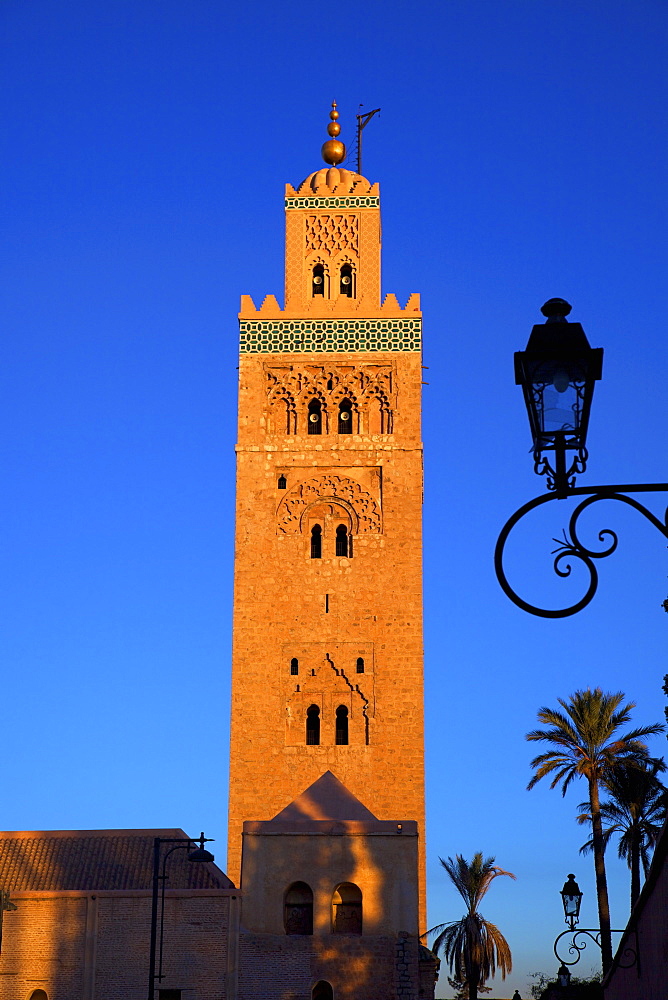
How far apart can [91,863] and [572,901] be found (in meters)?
11.1

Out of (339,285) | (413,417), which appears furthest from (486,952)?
(339,285)

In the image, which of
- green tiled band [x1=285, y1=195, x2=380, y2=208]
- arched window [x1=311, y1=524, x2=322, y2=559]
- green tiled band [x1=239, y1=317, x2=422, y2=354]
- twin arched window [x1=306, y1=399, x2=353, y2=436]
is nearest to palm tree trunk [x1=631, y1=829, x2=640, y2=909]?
arched window [x1=311, y1=524, x2=322, y2=559]

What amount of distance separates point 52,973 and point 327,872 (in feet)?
15.7

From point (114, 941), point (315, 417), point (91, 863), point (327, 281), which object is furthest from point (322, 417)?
point (114, 941)

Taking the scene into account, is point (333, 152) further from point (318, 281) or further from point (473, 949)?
point (473, 949)

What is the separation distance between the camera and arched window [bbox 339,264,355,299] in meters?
33.2

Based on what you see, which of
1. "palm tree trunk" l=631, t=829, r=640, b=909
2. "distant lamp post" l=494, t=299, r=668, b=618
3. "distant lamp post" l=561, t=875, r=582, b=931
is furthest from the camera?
"palm tree trunk" l=631, t=829, r=640, b=909

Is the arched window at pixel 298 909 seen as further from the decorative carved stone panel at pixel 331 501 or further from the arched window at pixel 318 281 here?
the arched window at pixel 318 281

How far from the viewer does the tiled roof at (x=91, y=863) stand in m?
24.0

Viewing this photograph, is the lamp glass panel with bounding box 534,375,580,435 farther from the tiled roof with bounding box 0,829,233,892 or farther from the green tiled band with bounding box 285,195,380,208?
the green tiled band with bounding box 285,195,380,208

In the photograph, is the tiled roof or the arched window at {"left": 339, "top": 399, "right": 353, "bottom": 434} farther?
the arched window at {"left": 339, "top": 399, "right": 353, "bottom": 434}

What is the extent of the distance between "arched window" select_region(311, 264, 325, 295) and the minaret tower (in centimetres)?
6

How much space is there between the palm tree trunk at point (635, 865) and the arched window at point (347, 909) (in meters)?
5.09

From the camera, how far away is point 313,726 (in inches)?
1161
